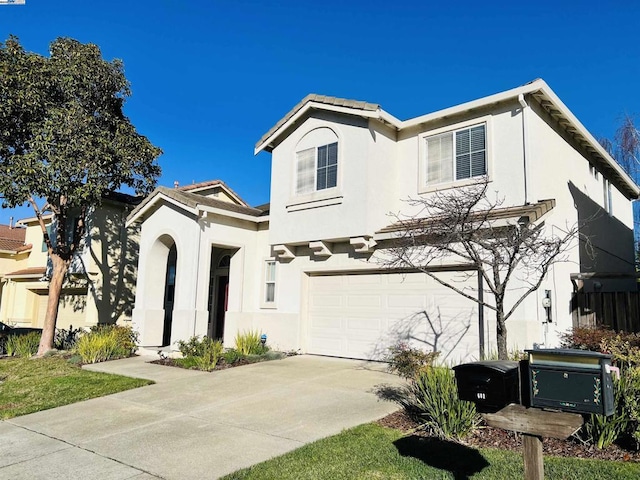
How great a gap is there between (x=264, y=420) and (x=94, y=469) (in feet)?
8.28

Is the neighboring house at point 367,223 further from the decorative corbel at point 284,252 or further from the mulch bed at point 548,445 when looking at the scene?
the mulch bed at point 548,445

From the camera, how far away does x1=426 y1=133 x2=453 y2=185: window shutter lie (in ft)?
39.2

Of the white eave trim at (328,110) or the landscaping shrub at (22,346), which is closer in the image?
the white eave trim at (328,110)

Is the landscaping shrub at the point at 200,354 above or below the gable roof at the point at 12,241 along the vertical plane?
below

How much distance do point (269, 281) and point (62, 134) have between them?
7.31 m

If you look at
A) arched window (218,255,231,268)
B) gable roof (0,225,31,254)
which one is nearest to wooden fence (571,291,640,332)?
arched window (218,255,231,268)

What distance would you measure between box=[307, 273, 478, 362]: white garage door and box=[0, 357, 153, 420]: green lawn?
5120mm

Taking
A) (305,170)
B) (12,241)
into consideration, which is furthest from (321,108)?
(12,241)

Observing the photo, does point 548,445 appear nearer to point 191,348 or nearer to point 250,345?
point 250,345

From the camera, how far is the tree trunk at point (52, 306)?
15.0 metres

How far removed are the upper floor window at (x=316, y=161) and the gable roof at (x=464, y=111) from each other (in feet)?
2.29

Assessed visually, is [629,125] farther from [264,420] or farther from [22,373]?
[22,373]

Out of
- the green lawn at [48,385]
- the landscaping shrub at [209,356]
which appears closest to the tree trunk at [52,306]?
the green lawn at [48,385]

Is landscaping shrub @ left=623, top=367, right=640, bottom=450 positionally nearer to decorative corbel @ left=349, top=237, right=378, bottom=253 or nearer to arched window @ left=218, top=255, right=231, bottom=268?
decorative corbel @ left=349, top=237, right=378, bottom=253
